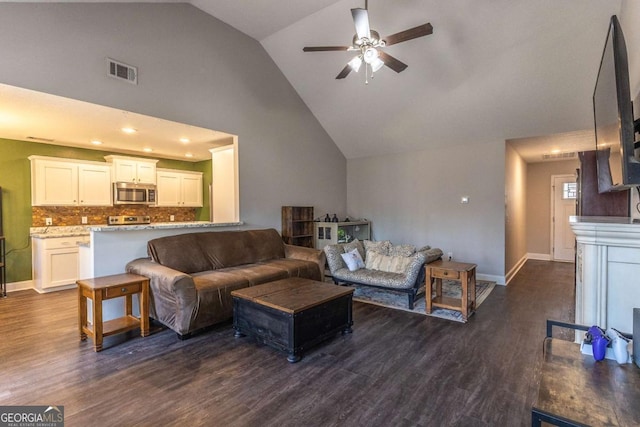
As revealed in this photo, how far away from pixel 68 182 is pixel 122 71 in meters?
2.93

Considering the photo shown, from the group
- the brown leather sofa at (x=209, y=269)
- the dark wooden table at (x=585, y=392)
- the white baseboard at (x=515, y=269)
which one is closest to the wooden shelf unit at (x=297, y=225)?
the brown leather sofa at (x=209, y=269)

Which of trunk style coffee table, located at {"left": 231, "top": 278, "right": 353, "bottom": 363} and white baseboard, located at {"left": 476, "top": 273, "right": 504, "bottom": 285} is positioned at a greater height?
trunk style coffee table, located at {"left": 231, "top": 278, "right": 353, "bottom": 363}

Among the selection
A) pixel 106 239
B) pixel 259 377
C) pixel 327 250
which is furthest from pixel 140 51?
pixel 259 377

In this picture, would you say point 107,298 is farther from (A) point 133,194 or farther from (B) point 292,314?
(A) point 133,194

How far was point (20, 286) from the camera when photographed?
200 inches

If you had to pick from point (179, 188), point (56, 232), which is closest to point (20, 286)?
point (56, 232)

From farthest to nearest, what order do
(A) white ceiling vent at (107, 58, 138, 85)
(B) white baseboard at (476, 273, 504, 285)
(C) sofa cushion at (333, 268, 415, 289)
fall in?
(B) white baseboard at (476, 273, 504, 285) < (C) sofa cushion at (333, 268, 415, 289) < (A) white ceiling vent at (107, 58, 138, 85)

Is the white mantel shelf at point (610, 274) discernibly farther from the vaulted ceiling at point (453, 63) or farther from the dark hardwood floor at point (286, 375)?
the vaulted ceiling at point (453, 63)

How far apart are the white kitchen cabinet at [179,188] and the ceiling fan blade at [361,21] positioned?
211 inches

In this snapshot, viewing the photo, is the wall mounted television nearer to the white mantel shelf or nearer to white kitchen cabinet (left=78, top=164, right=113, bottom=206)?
the white mantel shelf

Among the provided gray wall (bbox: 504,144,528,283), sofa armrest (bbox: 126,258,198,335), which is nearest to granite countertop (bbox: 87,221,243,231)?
sofa armrest (bbox: 126,258,198,335)

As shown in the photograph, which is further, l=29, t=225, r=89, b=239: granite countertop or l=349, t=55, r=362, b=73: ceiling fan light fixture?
l=29, t=225, r=89, b=239: granite countertop

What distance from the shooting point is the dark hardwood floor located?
201cm

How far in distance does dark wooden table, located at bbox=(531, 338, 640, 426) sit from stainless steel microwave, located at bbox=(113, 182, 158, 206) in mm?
6633
